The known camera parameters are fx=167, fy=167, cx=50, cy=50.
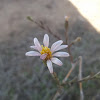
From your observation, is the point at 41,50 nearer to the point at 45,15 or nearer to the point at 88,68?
the point at 88,68

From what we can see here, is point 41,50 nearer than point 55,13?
Yes

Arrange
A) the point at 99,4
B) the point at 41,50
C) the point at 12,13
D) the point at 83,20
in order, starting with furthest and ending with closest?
the point at 12,13 < the point at 83,20 < the point at 99,4 < the point at 41,50

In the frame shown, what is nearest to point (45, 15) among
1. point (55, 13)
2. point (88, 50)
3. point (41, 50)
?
point (55, 13)

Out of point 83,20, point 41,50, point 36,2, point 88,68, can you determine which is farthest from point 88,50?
point 36,2

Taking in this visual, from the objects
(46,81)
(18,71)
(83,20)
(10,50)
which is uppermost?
(83,20)

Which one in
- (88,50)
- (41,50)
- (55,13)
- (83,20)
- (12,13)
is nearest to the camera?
(41,50)

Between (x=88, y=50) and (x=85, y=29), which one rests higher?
(x=85, y=29)

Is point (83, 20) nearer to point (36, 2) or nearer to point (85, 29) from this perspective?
point (85, 29)
